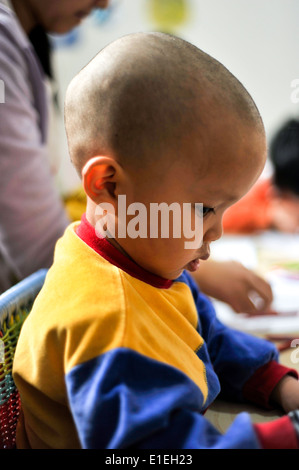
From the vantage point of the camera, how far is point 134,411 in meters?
0.37

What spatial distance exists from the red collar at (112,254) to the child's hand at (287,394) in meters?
0.20

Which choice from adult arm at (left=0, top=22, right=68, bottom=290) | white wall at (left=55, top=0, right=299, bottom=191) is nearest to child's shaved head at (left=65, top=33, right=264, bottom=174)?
adult arm at (left=0, top=22, right=68, bottom=290)

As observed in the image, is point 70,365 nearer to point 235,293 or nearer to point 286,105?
point 235,293

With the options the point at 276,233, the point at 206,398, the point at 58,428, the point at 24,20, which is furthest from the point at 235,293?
the point at 276,233

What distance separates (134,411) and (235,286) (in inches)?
12.6

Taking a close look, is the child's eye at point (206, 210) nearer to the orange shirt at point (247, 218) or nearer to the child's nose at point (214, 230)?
the child's nose at point (214, 230)

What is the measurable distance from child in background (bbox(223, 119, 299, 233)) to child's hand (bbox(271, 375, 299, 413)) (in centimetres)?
85

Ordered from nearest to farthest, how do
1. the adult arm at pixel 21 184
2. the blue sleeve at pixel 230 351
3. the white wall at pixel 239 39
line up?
the blue sleeve at pixel 230 351 < the adult arm at pixel 21 184 < the white wall at pixel 239 39

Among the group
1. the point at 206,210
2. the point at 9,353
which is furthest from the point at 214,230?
the point at 9,353

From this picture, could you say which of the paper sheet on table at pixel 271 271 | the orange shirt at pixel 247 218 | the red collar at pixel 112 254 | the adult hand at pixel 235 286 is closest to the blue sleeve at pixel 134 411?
the red collar at pixel 112 254

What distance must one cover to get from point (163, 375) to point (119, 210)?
0.50 feet

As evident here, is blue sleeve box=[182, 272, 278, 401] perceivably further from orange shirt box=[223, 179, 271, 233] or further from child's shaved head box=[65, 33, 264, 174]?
orange shirt box=[223, 179, 271, 233]

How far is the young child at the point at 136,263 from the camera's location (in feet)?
1.26

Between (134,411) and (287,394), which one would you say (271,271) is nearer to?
(287,394)
